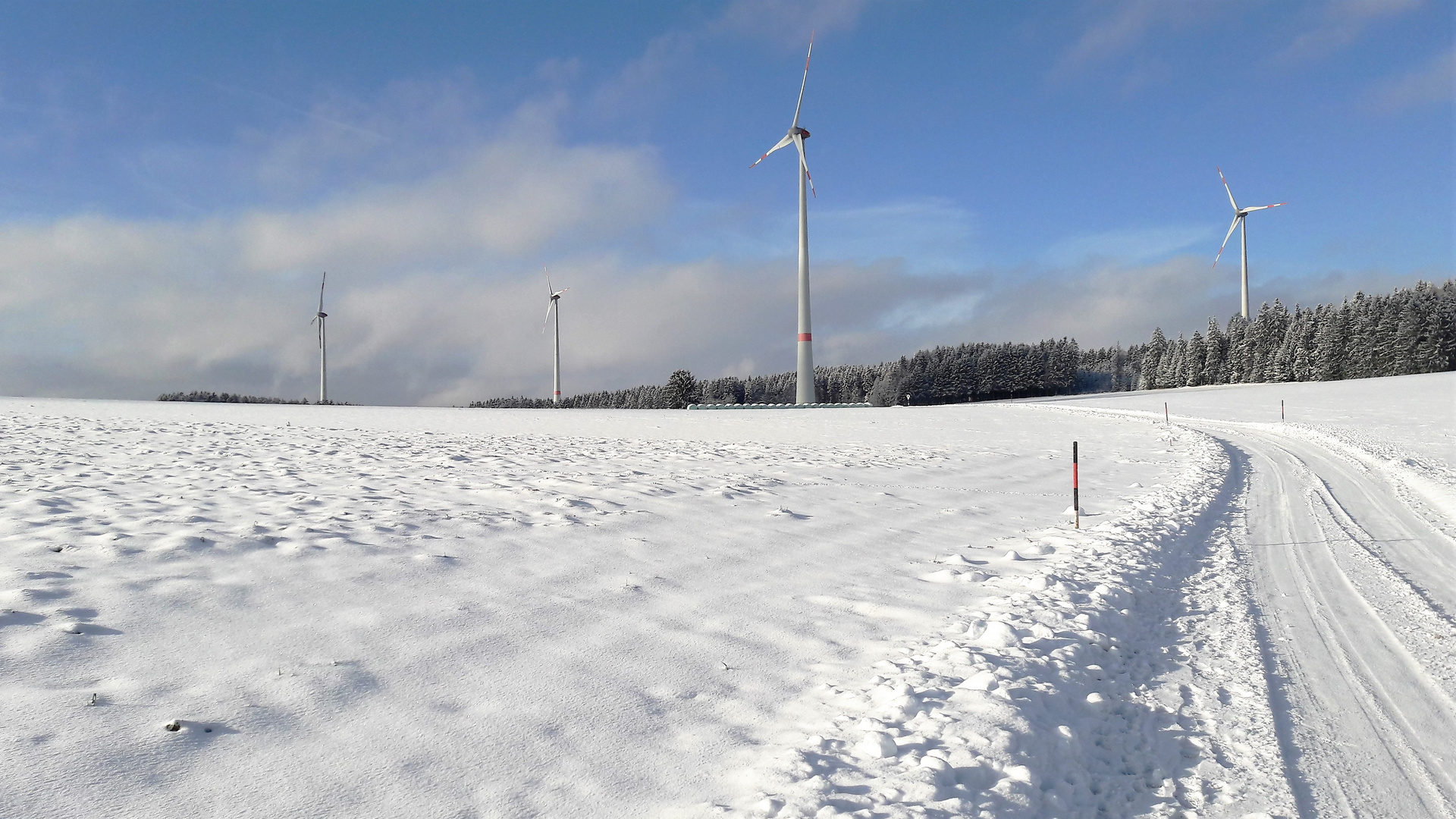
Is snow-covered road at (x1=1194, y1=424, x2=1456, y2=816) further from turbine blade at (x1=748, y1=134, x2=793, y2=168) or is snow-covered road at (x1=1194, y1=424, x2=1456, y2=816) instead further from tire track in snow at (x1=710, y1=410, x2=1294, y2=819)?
turbine blade at (x1=748, y1=134, x2=793, y2=168)

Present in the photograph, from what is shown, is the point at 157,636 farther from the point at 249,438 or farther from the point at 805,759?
the point at 249,438

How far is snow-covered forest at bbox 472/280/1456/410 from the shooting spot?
8206cm

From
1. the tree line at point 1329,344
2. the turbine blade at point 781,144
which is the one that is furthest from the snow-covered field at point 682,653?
the tree line at point 1329,344

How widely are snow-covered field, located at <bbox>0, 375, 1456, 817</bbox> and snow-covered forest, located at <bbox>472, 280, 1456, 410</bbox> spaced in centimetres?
7598

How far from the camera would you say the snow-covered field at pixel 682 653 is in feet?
13.7

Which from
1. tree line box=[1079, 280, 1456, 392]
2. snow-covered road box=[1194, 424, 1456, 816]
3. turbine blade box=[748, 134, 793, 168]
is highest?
turbine blade box=[748, 134, 793, 168]

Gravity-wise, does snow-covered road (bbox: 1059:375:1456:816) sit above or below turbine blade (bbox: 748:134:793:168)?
below

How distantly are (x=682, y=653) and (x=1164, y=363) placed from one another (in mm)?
129488

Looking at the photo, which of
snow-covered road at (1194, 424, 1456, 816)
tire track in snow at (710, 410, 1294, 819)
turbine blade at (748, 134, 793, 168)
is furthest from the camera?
turbine blade at (748, 134, 793, 168)

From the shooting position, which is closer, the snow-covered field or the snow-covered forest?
the snow-covered field

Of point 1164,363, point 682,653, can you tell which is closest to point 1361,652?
point 682,653

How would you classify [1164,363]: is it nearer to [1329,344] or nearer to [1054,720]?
[1329,344]

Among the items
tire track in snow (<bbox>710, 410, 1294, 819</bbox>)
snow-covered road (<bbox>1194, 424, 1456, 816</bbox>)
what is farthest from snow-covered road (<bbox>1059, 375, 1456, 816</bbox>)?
tire track in snow (<bbox>710, 410, 1294, 819</bbox>)

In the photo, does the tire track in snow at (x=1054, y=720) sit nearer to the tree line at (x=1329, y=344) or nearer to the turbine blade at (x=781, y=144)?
the turbine blade at (x=781, y=144)
